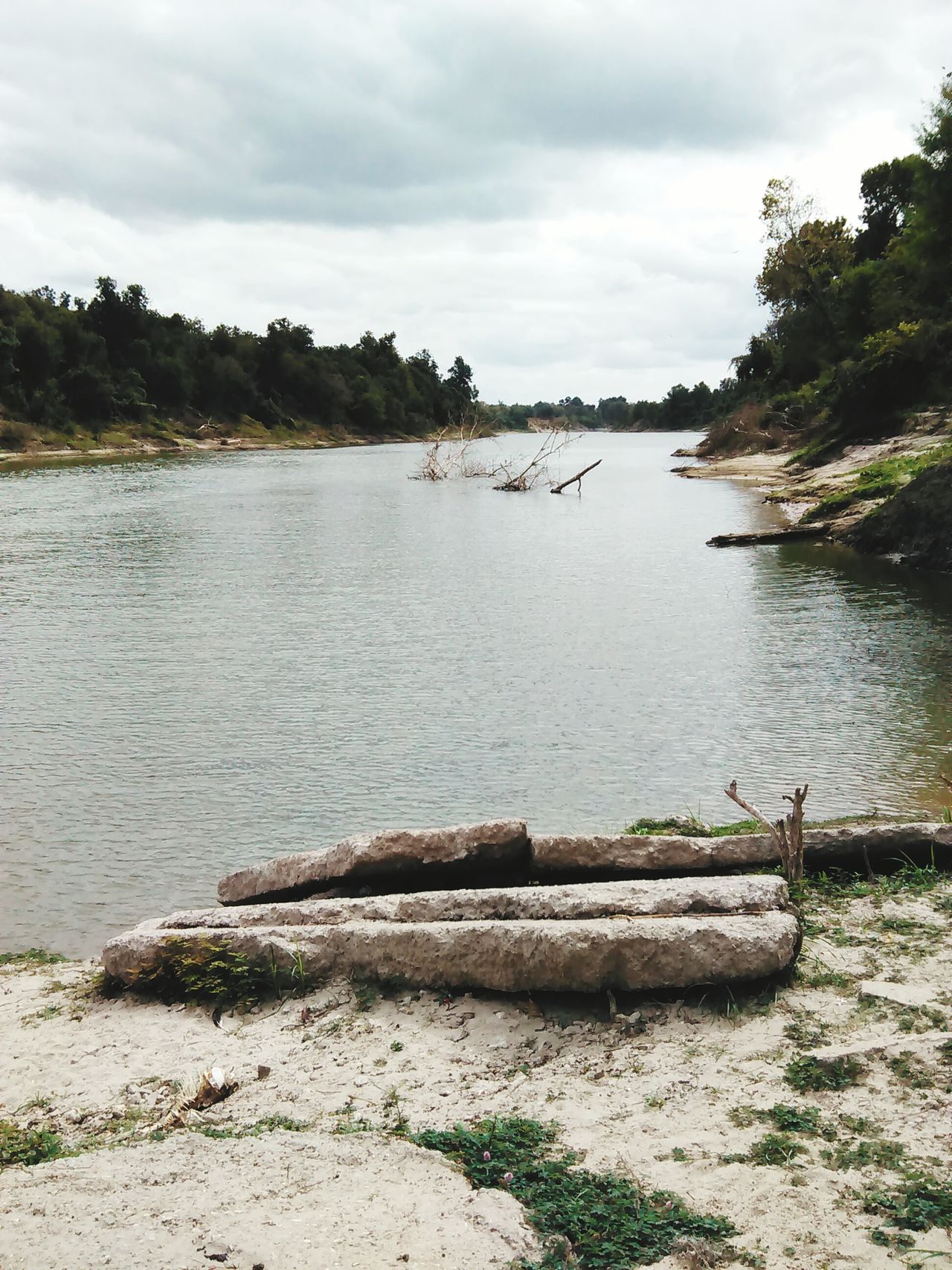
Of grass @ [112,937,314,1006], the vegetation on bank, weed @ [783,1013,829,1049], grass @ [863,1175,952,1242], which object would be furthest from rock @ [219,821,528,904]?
the vegetation on bank

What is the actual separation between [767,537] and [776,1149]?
2582 cm

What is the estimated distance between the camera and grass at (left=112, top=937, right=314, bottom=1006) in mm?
5637

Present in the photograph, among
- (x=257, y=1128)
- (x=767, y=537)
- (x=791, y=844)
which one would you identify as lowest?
(x=257, y=1128)

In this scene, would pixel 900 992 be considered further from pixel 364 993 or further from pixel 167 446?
pixel 167 446

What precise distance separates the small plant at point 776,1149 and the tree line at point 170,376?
7400 cm

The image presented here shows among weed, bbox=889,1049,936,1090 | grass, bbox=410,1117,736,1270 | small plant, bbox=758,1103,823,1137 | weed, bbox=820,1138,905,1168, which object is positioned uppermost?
weed, bbox=889,1049,936,1090

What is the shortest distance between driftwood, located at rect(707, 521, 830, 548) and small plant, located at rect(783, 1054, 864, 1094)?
24.5 metres

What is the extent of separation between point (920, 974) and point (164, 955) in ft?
12.4

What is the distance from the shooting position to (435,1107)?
438cm

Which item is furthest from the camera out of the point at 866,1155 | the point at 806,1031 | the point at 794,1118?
the point at 806,1031

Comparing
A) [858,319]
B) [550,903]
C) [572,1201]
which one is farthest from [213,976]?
[858,319]

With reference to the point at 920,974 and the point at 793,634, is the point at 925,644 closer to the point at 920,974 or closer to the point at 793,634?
the point at 793,634

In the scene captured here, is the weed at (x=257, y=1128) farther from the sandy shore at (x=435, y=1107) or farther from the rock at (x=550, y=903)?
the rock at (x=550, y=903)

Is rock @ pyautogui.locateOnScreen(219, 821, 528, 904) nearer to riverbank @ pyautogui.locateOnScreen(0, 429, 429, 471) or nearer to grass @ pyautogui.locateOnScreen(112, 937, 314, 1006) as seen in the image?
grass @ pyautogui.locateOnScreen(112, 937, 314, 1006)
